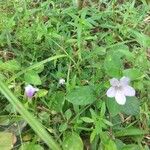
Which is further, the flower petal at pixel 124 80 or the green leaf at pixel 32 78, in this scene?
the green leaf at pixel 32 78

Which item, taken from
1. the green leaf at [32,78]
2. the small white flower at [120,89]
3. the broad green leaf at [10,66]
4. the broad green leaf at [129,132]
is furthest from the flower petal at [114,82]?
the broad green leaf at [10,66]

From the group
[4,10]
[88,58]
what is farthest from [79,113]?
[4,10]

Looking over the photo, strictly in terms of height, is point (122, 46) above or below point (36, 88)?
above

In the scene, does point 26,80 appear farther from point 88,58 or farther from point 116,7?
point 116,7

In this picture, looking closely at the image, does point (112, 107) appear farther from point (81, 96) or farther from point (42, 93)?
point (42, 93)

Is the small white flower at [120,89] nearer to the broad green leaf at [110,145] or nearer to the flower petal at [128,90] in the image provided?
the flower petal at [128,90]

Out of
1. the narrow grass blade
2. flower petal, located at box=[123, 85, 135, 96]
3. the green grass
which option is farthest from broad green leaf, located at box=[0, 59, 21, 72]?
flower petal, located at box=[123, 85, 135, 96]
